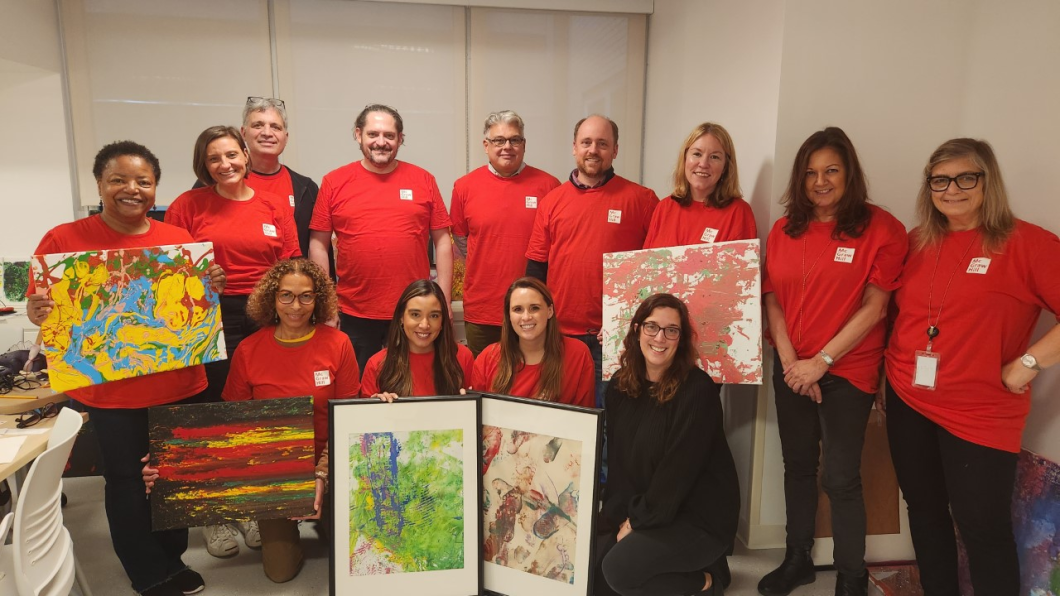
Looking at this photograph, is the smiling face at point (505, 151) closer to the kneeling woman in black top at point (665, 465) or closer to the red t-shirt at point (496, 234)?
the red t-shirt at point (496, 234)

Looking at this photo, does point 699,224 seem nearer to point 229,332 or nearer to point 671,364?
point 671,364

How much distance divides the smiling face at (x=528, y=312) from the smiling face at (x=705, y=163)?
2.83ft

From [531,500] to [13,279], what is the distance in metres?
3.84

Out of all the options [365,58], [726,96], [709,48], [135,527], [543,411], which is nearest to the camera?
[543,411]

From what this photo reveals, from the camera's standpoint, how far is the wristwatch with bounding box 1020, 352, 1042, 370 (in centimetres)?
193

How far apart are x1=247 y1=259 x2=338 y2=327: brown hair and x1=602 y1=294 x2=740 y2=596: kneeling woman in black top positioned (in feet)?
4.21

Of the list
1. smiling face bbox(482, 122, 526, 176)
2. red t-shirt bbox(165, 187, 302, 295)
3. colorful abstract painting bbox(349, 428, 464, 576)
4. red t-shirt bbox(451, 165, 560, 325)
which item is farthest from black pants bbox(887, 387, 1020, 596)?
red t-shirt bbox(165, 187, 302, 295)

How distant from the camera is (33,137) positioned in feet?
12.7

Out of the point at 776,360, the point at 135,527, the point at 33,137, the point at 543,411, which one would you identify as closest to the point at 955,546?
the point at 776,360

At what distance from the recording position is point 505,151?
3.11 metres

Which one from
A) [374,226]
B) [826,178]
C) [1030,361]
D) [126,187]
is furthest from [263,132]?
[1030,361]

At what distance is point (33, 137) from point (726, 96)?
14.0 feet

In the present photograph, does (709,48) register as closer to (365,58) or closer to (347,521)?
(365,58)

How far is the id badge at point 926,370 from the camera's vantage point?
6.80 ft
